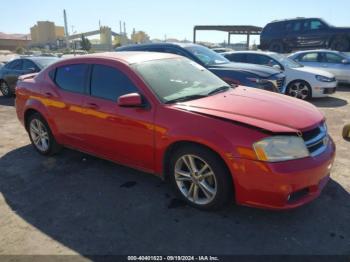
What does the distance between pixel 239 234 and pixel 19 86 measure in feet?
14.3

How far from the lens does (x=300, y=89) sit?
32.0 feet

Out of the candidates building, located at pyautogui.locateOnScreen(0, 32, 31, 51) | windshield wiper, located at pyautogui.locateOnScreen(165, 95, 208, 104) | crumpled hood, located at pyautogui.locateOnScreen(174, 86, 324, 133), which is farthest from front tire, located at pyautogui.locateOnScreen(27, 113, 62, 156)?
building, located at pyautogui.locateOnScreen(0, 32, 31, 51)

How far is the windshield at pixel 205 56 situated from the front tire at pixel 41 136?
13.2 feet

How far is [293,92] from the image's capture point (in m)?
9.81

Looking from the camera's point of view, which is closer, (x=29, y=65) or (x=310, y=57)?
(x=29, y=65)

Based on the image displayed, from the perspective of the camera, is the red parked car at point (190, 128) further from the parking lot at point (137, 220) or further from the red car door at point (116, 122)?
A: the parking lot at point (137, 220)

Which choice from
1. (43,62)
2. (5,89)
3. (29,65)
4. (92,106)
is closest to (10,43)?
(5,89)

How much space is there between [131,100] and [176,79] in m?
0.75

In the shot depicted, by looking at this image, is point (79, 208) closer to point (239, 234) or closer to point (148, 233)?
point (148, 233)

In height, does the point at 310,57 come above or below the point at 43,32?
below

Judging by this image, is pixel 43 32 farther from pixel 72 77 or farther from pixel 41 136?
pixel 72 77

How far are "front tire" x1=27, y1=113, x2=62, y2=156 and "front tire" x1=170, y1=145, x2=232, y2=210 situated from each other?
2406mm

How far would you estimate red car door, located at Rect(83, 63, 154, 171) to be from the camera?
3.71 meters

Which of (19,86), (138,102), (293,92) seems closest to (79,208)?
(138,102)
